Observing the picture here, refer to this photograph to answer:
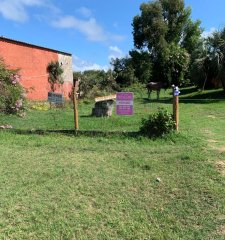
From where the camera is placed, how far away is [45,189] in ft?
17.7

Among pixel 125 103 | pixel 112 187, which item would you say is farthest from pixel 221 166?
pixel 125 103

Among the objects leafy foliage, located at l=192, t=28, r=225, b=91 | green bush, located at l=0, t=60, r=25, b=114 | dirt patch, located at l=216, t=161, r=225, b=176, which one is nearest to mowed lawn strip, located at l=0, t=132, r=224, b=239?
dirt patch, located at l=216, t=161, r=225, b=176

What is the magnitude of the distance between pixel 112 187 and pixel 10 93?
A: 6774 mm

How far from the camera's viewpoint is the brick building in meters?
19.4

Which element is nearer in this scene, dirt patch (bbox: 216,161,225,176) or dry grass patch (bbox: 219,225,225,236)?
dry grass patch (bbox: 219,225,225,236)

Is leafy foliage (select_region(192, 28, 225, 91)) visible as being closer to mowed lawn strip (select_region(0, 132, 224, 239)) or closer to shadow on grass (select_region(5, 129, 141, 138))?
shadow on grass (select_region(5, 129, 141, 138))

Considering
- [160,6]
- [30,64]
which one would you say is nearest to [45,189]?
[30,64]

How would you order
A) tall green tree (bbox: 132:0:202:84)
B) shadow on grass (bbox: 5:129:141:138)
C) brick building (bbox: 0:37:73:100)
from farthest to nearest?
1. tall green tree (bbox: 132:0:202:84)
2. brick building (bbox: 0:37:73:100)
3. shadow on grass (bbox: 5:129:141:138)

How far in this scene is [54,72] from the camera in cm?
2466

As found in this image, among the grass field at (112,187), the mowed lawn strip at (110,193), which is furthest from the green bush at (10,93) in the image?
the mowed lawn strip at (110,193)

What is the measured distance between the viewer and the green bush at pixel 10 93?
11.2 meters

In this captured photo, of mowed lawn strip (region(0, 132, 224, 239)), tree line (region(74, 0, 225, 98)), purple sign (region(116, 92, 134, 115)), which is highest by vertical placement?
tree line (region(74, 0, 225, 98))

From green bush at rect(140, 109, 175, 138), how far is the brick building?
35.4ft

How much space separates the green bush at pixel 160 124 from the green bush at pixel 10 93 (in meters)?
4.65
